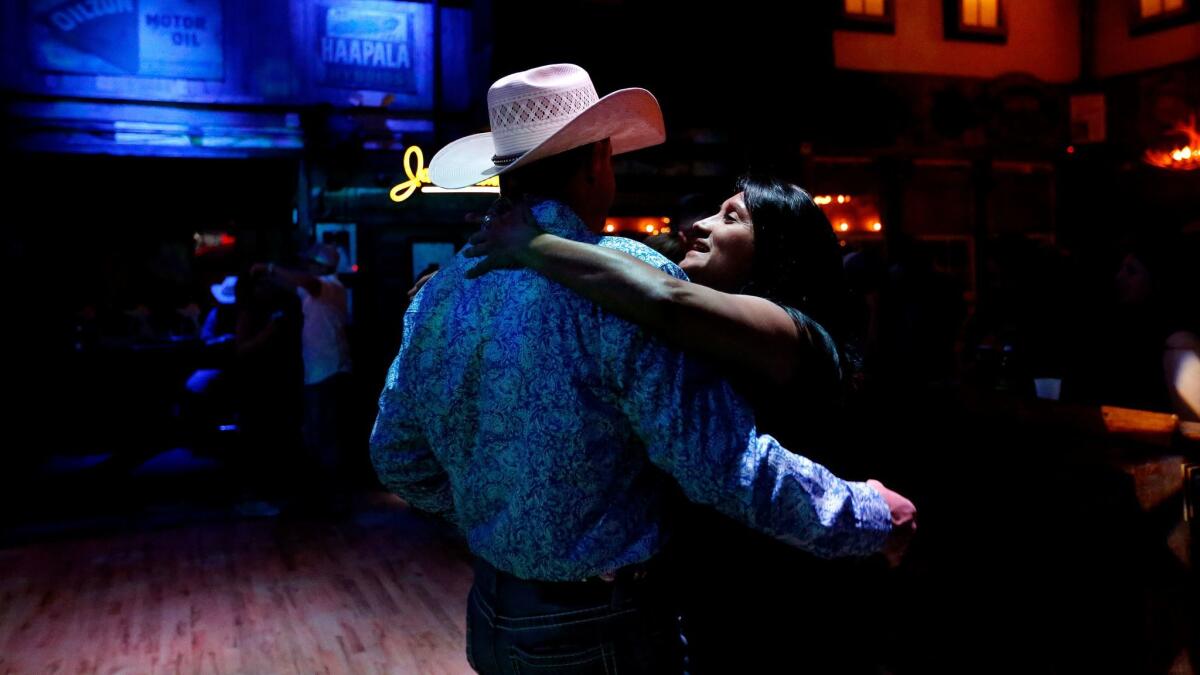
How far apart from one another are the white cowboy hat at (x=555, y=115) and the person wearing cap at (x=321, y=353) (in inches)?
227

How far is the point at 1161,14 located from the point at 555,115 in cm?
1240

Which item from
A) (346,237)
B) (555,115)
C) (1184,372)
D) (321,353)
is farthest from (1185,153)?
(555,115)

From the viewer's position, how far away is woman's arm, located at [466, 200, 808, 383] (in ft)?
4.68

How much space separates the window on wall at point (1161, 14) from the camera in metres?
10.9

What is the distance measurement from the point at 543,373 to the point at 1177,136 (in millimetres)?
12221

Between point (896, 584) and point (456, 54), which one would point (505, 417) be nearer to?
point (896, 584)

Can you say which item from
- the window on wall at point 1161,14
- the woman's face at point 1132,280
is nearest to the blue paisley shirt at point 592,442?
the woman's face at point 1132,280

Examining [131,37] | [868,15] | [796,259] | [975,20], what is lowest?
[796,259]

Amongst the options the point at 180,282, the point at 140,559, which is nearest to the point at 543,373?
the point at 140,559

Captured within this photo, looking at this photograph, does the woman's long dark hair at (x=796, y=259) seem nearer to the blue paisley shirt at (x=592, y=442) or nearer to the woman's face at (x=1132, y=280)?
the blue paisley shirt at (x=592, y=442)

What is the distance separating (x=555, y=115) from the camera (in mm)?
1687

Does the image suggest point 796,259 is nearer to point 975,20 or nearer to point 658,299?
point 658,299

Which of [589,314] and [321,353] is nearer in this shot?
[589,314]

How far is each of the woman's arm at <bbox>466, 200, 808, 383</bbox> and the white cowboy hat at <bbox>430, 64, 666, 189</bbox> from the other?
0.16 metres
